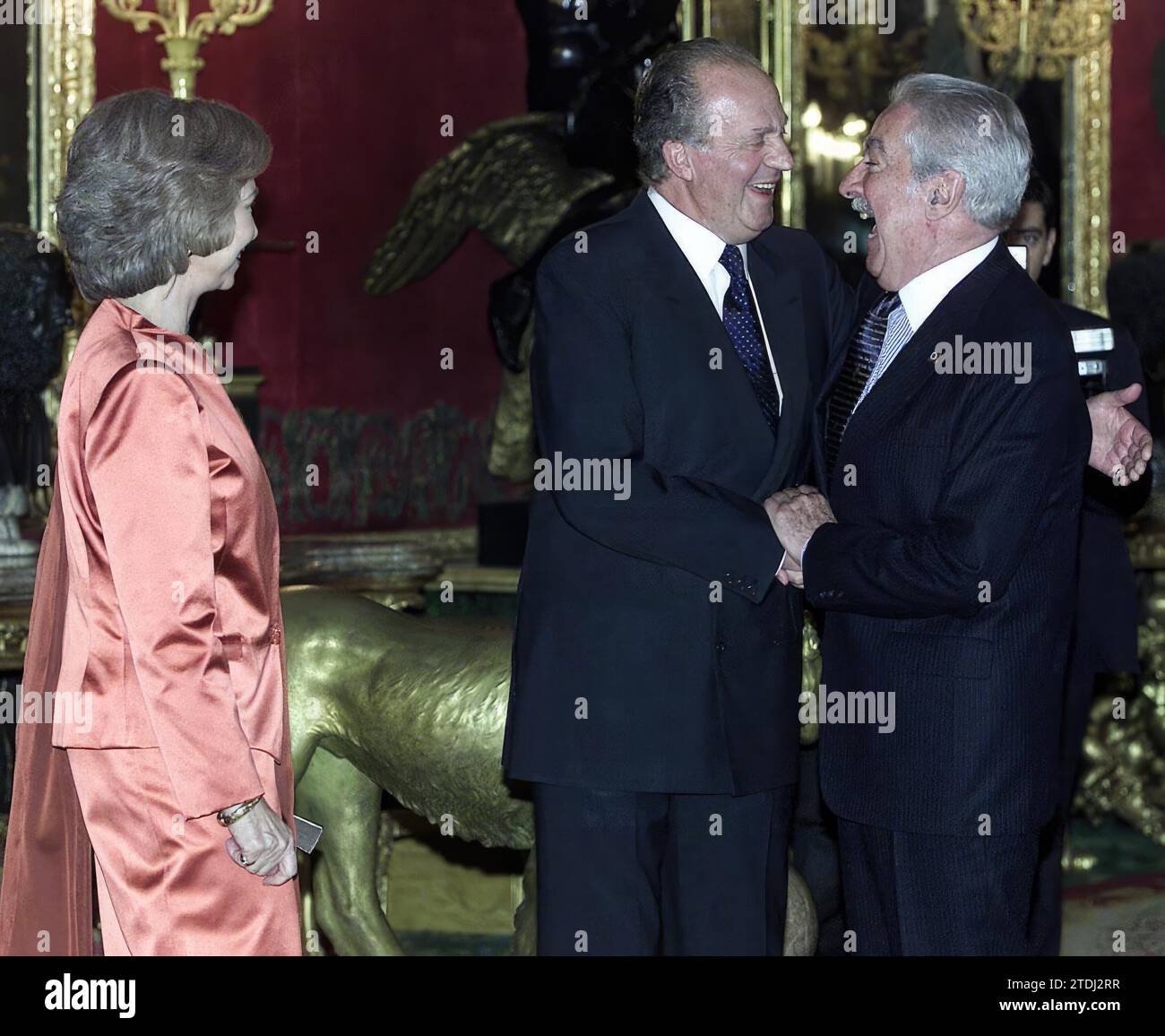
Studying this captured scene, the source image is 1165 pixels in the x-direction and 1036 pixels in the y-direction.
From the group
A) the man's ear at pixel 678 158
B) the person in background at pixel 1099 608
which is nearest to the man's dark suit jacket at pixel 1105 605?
the person in background at pixel 1099 608

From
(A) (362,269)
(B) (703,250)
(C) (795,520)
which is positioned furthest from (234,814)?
(A) (362,269)

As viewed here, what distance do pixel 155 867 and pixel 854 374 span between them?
1.24 metres

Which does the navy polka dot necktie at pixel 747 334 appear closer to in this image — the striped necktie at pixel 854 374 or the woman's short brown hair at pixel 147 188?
the striped necktie at pixel 854 374

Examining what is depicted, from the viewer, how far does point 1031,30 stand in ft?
25.5

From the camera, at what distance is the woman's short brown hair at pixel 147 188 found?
2316mm

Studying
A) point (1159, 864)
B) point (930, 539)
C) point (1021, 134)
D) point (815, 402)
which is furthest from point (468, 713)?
point (1159, 864)

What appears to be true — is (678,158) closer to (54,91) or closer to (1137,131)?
(54,91)

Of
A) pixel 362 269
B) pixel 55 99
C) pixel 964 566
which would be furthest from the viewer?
pixel 362 269

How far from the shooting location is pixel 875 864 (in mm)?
2684

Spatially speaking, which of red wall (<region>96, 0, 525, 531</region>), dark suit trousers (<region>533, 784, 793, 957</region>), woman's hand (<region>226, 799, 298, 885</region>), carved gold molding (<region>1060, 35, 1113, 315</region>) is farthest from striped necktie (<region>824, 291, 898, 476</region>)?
carved gold molding (<region>1060, 35, 1113, 315</region>)

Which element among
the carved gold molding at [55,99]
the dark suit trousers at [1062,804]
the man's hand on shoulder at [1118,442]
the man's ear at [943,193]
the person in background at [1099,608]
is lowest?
the dark suit trousers at [1062,804]

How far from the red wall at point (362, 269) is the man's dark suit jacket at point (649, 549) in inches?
146
